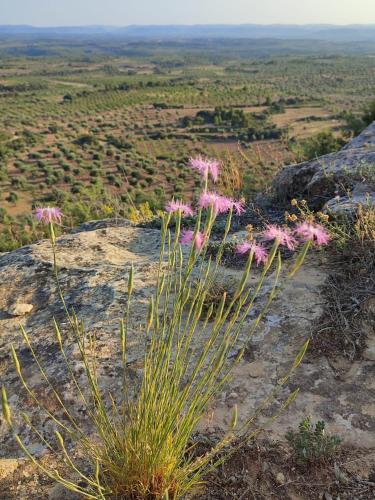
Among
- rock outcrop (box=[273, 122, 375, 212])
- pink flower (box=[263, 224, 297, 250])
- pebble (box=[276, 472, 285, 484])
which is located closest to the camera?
pink flower (box=[263, 224, 297, 250])

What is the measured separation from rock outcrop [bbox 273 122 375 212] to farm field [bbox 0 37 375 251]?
2.46 ft

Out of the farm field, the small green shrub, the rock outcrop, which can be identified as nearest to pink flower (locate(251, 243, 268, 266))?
the small green shrub

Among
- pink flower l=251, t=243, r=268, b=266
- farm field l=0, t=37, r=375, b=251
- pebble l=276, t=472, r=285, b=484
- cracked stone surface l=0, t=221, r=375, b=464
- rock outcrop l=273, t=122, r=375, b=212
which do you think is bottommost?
farm field l=0, t=37, r=375, b=251

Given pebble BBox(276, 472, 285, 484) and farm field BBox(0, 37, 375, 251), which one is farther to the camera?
farm field BBox(0, 37, 375, 251)

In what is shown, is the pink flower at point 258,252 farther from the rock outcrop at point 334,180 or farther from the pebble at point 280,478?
the rock outcrop at point 334,180

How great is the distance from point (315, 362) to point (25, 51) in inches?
8962

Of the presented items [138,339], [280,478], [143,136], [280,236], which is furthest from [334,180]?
[143,136]

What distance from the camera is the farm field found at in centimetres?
1091

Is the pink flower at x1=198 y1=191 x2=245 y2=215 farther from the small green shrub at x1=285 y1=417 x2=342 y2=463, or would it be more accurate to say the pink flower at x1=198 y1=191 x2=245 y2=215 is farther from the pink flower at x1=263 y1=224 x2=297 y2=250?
the small green shrub at x1=285 y1=417 x2=342 y2=463

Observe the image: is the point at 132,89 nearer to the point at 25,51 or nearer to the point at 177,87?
the point at 177,87

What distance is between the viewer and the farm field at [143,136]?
1091 cm

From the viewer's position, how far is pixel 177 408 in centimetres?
159

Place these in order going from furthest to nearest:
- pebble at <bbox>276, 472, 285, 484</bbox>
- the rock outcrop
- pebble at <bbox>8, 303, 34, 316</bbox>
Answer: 1. the rock outcrop
2. pebble at <bbox>8, 303, 34, 316</bbox>
3. pebble at <bbox>276, 472, 285, 484</bbox>

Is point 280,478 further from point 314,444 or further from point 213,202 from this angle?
point 213,202
